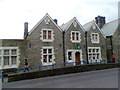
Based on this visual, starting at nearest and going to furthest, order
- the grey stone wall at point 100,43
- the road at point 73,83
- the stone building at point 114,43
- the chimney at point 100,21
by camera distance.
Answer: the road at point 73,83 < the grey stone wall at point 100,43 < the stone building at point 114,43 < the chimney at point 100,21

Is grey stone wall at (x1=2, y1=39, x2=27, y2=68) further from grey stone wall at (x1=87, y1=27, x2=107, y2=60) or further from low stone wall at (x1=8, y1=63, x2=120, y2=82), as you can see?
grey stone wall at (x1=87, y1=27, x2=107, y2=60)

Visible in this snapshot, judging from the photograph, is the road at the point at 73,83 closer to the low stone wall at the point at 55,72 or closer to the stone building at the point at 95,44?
the low stone wall at the point at 55,72

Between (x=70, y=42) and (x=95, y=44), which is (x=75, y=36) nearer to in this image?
(x=70, y=42)

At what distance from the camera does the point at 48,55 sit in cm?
1534

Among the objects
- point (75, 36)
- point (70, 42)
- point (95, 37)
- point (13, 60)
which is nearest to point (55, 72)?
point (13, 60)

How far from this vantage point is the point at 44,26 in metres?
15.5

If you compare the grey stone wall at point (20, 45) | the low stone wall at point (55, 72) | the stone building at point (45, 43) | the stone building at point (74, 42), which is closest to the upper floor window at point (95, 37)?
the stone building at point (74, 42)

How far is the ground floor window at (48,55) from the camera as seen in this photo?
49.5 feet

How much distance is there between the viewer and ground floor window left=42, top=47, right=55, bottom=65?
15.1 m

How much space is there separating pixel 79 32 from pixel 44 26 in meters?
6.27

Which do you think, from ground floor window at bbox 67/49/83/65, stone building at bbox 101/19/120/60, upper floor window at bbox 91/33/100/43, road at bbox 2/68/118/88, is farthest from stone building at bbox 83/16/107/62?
road at bbox 2/68/118/88

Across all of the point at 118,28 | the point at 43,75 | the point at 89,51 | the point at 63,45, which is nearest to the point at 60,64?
the point at 63,45

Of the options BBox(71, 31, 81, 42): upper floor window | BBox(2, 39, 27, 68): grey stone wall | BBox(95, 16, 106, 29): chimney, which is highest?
BBox(95, 16, 106, 29): chimney

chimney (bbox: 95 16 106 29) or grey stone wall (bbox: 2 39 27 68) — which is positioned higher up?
chimney (bbox: 95 16 106 29)
